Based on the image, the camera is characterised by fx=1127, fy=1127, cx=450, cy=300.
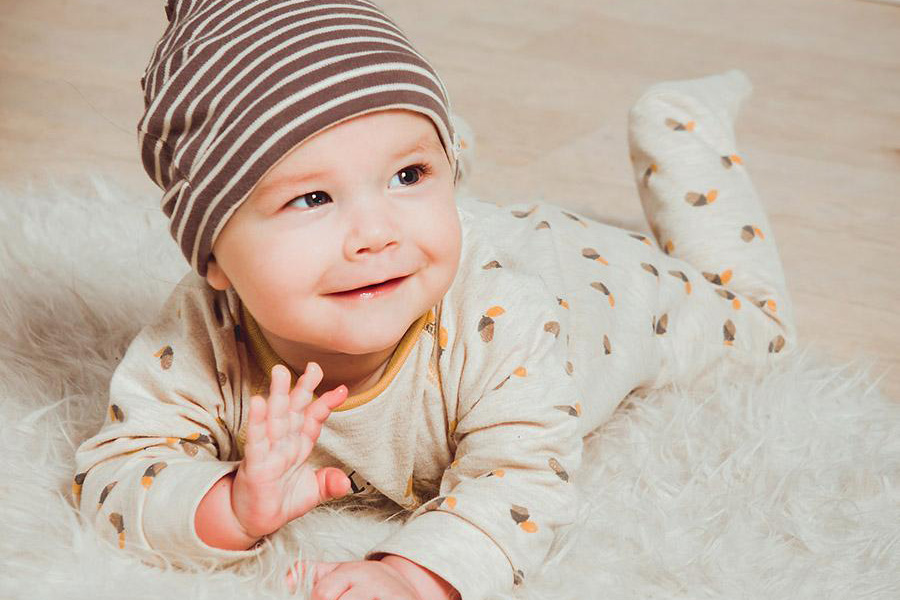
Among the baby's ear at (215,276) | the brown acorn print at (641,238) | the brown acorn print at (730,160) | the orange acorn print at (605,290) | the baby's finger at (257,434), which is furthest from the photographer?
the brown acorn print at (730,160)

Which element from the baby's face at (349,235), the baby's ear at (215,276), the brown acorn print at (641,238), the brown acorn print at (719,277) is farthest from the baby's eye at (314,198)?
the brown acorn print at (719,277)

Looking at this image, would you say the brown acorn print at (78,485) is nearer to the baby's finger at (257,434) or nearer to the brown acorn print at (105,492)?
the brown acorn print at (105,492)

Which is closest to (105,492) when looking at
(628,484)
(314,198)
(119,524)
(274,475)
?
(119,524)

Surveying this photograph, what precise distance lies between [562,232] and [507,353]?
278 millimetres

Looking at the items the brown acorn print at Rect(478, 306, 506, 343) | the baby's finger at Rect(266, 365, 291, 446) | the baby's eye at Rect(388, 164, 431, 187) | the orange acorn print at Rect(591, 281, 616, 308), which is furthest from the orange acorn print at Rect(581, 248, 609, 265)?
the baby's finger at Rect(266, 365, 291, 446)

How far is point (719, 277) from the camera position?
1.27m

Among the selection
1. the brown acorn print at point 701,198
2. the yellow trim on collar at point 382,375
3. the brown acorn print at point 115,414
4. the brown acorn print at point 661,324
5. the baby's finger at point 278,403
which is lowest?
the brown acorn print at point 661,324

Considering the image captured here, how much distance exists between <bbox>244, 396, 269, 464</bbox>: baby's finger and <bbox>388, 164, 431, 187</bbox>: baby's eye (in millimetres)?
182

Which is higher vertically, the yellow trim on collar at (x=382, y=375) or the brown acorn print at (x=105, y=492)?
the yellow trim on collar at (x=382, y=375)

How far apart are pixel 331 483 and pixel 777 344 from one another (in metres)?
0.62

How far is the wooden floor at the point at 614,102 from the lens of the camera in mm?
1537

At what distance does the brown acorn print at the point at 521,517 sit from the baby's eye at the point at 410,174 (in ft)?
0.84

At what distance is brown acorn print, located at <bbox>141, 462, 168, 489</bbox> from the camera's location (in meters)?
0.84

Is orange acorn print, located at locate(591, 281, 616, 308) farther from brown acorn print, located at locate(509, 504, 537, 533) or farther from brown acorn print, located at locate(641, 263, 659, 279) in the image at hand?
brown acorn print, located at locate(509, 504, 537, 533)
